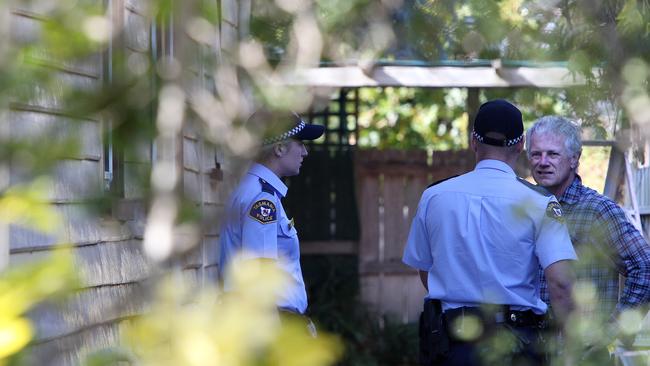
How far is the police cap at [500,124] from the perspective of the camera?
412 centimetres

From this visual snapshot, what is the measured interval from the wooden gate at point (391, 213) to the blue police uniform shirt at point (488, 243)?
7223 mm

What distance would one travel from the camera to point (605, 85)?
182 cm

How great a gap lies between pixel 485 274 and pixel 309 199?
7.39 meters

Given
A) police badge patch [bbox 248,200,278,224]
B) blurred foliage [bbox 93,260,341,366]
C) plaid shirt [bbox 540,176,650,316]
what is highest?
police badge patch [bbox 248,200,278,224]

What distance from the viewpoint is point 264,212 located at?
4172 mm

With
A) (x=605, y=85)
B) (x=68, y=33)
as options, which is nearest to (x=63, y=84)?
(x=68, y=33)

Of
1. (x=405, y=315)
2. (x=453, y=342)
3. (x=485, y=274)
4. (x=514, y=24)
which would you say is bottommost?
(x=405, y=315)

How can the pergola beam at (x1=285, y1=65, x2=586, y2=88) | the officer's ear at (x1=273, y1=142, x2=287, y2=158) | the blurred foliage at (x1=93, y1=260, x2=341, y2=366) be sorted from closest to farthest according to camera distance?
1. the blurred foliage at (x1=93, y1=260, x2=341, y2=366)
2. the officer's ear at (x1=273, y1=142, x2=287, y2=158)
3. the pergola beam at (x1=285, y1=65, x2=586, y2=88)

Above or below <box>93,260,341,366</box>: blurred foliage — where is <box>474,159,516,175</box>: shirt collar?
above

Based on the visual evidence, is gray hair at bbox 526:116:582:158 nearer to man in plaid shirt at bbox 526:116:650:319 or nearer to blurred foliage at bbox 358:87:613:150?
man in plaid shirt at bbox 526:116:650:319

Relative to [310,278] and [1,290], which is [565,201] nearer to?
[1,290]

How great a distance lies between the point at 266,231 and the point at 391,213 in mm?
7335

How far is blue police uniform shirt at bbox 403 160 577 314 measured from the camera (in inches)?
150

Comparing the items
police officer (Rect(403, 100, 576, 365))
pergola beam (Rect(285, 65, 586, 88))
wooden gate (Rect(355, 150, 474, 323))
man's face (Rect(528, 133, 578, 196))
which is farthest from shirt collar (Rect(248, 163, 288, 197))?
wooden gate (Rect(355, 150, 474, 323))
